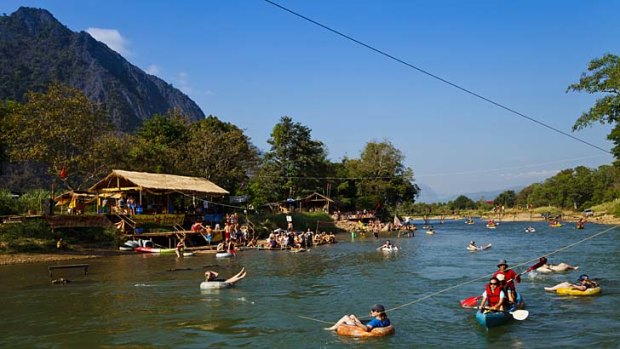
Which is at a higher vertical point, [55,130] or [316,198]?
[55,130]

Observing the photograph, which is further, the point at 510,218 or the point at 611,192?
the point at 510,218

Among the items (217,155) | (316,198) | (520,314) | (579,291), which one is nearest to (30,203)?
(217,155)

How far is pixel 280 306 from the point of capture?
19.1 metres

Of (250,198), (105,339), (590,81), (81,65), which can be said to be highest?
(81,65)

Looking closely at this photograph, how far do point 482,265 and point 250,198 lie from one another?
140 feet

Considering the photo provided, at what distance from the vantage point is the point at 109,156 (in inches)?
1770

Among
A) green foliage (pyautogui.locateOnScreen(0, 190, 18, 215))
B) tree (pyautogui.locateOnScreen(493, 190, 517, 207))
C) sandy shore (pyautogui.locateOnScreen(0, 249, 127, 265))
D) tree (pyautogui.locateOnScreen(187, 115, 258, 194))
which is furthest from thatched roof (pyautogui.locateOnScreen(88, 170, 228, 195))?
tree (pyautogui.locateOnScreen(493, 190, 517, 207))

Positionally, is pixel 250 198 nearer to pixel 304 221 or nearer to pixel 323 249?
pixel 304 221

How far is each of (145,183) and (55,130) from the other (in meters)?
7.99

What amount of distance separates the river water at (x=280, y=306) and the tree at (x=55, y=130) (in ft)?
40.9

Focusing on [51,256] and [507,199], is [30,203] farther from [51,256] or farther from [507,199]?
[507,199]

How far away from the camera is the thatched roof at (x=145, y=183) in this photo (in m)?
40.3

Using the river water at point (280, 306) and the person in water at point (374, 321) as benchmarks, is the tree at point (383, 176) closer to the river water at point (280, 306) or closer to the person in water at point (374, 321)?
the river water at point (280, 306)

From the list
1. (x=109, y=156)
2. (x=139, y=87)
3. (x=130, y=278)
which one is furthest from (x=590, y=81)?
(x=139, y=87)
